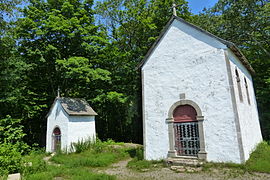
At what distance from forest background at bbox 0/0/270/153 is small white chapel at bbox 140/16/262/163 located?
22.6 feet

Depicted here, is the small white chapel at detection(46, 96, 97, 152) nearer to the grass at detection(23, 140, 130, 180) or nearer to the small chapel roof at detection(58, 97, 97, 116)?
the small chapel roof at detection(58, 97, 97, 116)

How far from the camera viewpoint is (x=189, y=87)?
30.3 ft

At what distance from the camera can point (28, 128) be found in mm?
→ 20391

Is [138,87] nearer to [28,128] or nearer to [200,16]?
[200,16]

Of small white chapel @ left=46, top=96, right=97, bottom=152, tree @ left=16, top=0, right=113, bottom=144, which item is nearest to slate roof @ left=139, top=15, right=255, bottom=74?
tree @ left=16, top=0, right=113, bottom=144

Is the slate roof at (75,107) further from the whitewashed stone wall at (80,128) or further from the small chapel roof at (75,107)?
the whitewashed stone wall at (80,128)

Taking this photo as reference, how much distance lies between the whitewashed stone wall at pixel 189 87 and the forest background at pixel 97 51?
6.71 metres

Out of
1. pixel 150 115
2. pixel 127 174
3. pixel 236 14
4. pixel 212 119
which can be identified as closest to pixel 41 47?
pixel 150 115

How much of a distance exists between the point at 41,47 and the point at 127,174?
1545 cm

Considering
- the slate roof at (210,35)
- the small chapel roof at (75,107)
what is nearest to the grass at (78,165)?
the small chapel roof at (75,107)

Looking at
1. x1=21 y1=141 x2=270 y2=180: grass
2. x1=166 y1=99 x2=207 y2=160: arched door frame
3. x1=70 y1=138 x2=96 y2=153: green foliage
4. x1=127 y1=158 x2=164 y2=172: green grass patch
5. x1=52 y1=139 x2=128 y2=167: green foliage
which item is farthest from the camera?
x1=70 y1=138 x2=96 y2=153: green foliage

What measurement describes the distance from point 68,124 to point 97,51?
7.32m

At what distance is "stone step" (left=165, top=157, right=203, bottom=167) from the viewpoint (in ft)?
26.4

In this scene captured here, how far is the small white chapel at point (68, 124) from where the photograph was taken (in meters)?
14.2
